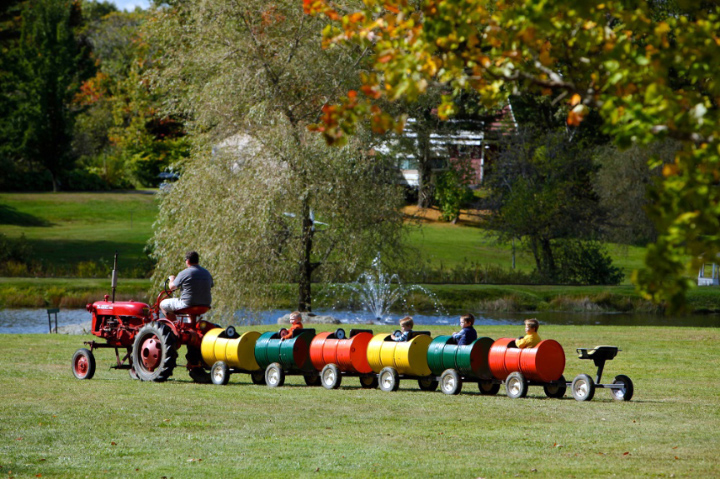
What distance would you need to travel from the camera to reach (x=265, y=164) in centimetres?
2589

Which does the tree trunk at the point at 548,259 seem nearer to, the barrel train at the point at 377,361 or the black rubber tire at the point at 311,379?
the barrel train at the point at 377,361

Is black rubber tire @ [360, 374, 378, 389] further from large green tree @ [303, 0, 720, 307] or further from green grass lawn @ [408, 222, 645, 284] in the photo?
green grass lawn @ [408, 222, 645, 284]

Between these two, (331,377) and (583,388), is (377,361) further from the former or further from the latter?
(583,388)

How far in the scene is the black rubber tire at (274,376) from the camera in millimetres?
14758

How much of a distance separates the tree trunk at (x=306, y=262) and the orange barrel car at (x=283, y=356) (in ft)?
37.4

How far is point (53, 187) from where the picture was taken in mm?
59469

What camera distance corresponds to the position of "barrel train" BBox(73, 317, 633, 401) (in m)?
13.3

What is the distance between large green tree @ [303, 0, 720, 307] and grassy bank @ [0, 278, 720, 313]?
2654 cm

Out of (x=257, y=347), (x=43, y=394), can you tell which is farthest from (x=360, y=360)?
(x=43, y=394)

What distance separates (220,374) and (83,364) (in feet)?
7.32

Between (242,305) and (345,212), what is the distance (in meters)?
3.78

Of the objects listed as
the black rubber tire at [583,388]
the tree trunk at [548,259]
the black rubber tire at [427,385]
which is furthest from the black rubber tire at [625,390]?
the tree trunk at [548,259]

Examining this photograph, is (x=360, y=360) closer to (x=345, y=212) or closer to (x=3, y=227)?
(x=345, y=212)

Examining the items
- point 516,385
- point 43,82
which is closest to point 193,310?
point 516,385
